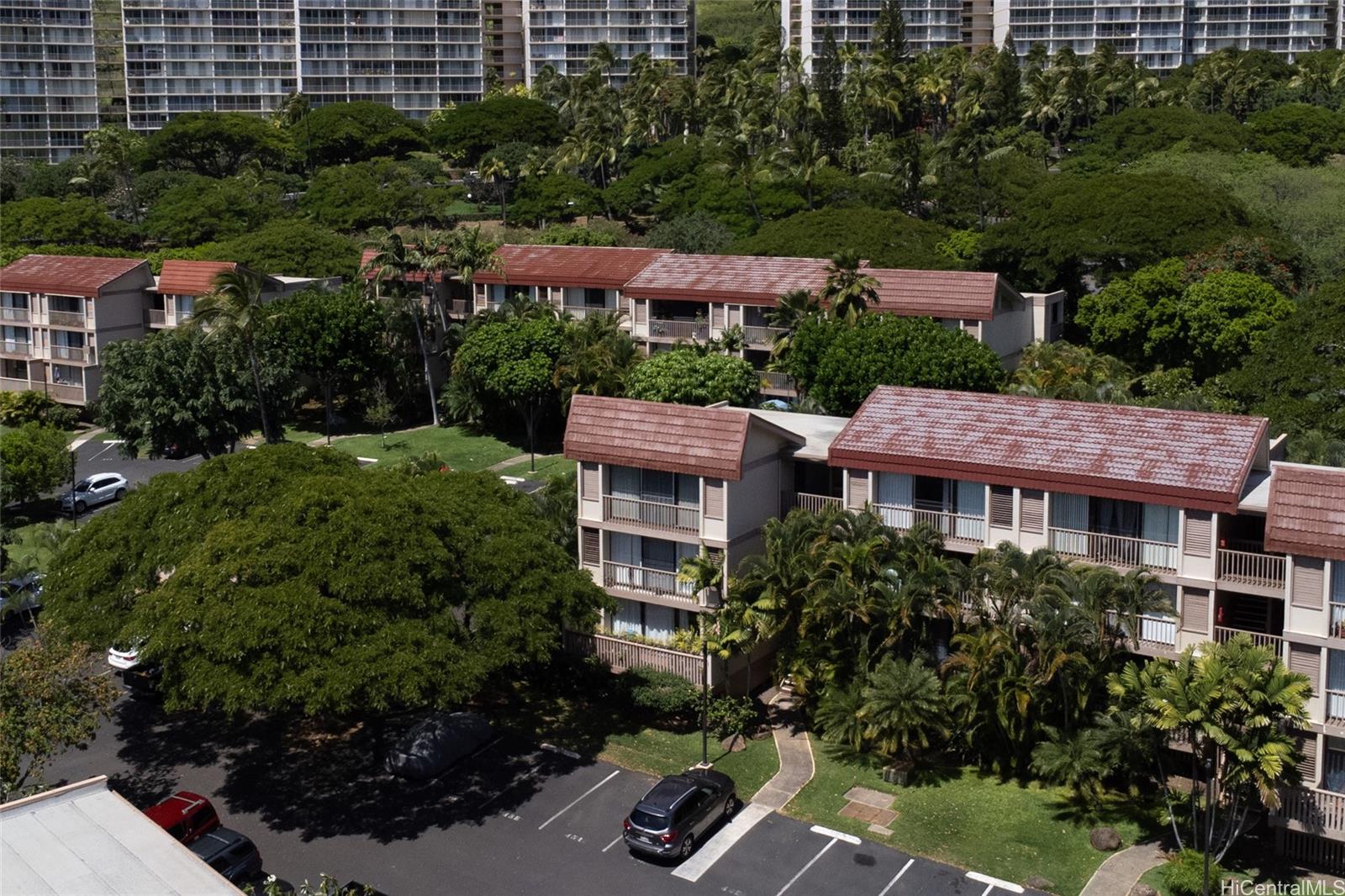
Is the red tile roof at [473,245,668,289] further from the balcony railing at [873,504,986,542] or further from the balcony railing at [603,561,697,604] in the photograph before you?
the balcony railing at [873,504,986,542]

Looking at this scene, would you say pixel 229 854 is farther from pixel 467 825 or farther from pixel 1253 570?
pixel 1253 570

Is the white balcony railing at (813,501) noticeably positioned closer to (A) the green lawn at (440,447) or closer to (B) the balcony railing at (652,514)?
(B) the balcony railing at (652,514)

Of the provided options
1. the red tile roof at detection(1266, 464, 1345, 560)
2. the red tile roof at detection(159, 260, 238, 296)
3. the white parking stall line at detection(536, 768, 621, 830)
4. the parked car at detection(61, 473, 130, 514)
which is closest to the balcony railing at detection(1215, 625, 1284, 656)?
the red tile roof at detection(1266, 464, 1345, 560)

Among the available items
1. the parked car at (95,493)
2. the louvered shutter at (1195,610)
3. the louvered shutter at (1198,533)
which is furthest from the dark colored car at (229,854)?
the parked car at (95,493)

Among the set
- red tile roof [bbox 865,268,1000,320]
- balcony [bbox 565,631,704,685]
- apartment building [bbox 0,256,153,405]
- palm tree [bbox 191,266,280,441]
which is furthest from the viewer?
apartment building [bbox 0,256,153,405]

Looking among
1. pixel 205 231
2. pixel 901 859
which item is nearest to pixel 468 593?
pixel 901 859

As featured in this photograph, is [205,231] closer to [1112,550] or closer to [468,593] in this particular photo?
[468,593]

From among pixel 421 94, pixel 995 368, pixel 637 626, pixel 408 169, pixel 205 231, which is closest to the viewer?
pixel 637 626
